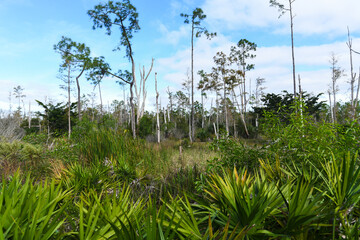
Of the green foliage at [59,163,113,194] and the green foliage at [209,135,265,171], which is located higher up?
the green foliage at [209,135,265,171]

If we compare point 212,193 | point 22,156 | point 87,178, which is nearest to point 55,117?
point 22,156

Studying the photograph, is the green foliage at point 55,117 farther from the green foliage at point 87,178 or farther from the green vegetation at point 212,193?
the green foliage at point 87,178

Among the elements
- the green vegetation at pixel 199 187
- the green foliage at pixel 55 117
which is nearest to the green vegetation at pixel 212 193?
the green vegetation at pixel 199 187

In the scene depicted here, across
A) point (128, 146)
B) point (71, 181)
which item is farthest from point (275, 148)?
point (128, 146)

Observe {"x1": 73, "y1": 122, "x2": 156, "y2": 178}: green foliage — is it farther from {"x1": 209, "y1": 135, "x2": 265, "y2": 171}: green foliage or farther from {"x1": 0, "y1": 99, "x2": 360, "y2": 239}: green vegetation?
{"x1": 209, "y1": 135, "x2": 265, "y2": 171}: green foliage

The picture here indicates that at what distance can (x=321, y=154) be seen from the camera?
9.48 feet

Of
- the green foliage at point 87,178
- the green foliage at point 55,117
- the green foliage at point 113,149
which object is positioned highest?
the green foliage at point 55,117

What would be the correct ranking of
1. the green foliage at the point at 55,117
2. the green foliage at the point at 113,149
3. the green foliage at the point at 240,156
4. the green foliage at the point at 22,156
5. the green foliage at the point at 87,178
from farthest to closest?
1. the green foliage at the point at 55,117
2. the green foliage at the point at 22,156
3. the green foliage at the point at 113,149
4. the green foliage at the point at 87,178
5. the green foliage at the point at 240,156

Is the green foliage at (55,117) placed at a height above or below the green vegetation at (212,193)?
above

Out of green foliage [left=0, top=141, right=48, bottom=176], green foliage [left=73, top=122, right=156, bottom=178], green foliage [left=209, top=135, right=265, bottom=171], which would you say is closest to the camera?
green foliage [left=209, top=135, right=265, bottom=171]

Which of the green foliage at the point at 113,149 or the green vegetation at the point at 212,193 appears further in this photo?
the green foliage at the point at 113,149

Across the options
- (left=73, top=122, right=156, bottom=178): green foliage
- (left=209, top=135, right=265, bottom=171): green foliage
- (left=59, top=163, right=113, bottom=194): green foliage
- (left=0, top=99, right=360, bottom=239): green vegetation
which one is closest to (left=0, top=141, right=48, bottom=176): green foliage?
(left=0, top=99, right=360, bottom=239): green vegetation

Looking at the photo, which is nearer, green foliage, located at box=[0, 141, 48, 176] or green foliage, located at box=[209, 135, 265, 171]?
green foliage, located at box=[209, 135, 265, 171]

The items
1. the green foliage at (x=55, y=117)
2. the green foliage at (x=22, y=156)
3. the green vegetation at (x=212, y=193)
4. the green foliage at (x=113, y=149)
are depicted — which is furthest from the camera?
the green foliage at (x=55, y=117)
